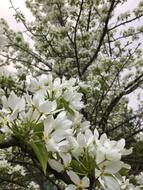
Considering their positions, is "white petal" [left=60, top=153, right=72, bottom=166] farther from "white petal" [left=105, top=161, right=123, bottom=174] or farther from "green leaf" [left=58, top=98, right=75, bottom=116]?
"green leaf" [left=58, top=98, right=75, bottom=116]

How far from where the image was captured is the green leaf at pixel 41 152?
1.07 m

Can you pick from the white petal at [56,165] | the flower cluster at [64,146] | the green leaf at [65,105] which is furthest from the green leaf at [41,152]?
the green leaf at [65,105]

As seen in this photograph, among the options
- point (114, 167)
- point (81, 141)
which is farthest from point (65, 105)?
point (114, 167)

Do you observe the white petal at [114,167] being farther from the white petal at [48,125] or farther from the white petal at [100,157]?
the white petal at [48,125]

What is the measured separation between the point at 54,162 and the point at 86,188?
4.7 inches

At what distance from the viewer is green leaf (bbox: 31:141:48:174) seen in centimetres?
107

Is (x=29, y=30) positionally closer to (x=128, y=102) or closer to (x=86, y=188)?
(x=128, y=102)

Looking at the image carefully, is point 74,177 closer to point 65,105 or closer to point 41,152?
point 41,152

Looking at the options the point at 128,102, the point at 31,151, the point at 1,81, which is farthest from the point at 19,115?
the point at 128,102

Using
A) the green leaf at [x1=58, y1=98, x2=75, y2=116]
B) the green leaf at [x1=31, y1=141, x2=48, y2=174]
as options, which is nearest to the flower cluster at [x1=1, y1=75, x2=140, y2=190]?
the green leaf at [x1=31, y1=141, x2=48, y2=174]

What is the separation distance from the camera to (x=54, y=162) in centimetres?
122

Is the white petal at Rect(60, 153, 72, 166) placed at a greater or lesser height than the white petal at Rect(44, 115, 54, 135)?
lesser

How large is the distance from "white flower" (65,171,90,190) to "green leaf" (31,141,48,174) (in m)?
0.13

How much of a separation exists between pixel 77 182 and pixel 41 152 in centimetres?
16
